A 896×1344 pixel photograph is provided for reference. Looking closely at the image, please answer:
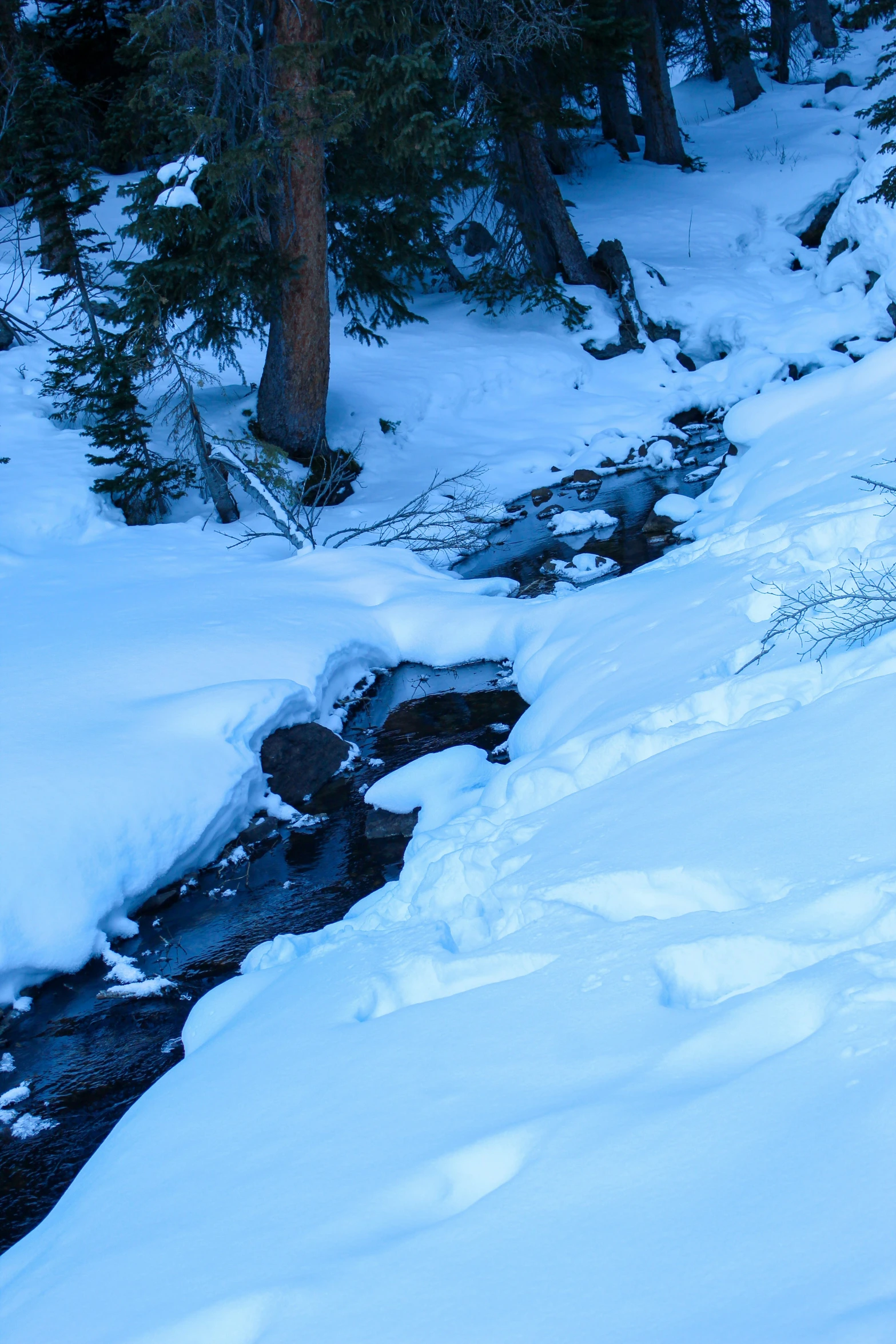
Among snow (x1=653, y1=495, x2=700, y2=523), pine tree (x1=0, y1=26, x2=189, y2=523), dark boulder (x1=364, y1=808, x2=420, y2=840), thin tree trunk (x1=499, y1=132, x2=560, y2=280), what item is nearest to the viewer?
dark boulder (x1=364, y1=808, x2=420, y2=840)

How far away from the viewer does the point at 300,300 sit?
468 inches

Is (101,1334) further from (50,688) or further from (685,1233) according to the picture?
(50,688)

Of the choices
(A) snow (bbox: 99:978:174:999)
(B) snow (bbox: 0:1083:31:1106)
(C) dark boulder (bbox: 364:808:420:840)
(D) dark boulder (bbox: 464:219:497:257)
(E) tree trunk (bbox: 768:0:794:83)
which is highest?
(E) tree trunk (bbox: 768:0:794:83)

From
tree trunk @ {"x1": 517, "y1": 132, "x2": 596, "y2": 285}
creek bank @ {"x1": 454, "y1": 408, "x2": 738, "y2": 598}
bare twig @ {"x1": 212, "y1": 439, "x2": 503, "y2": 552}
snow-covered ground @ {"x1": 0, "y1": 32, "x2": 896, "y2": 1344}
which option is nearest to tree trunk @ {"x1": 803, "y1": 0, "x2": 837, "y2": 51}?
tree trunk @ {"x1": 517, "y1": 132, "x2": 596, "y2": 285}

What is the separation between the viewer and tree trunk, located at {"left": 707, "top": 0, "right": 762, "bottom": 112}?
22.0 meters

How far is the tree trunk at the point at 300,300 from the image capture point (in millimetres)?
10555

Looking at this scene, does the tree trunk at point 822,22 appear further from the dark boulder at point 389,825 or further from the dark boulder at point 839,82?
the dark boulder at point 389,825

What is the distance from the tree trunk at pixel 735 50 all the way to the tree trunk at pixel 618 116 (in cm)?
248

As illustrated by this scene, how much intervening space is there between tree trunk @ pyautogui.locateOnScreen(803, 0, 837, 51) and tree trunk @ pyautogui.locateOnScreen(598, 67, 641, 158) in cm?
696

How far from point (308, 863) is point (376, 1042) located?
272 centimetres

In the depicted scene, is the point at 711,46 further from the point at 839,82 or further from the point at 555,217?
the point at 555,217

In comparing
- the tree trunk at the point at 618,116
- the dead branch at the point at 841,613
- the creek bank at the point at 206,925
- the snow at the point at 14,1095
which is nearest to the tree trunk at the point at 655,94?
the tree trunk at the point at 618,116

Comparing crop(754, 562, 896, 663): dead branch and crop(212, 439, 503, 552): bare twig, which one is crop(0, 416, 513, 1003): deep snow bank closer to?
crop(212, 439, 503, 552): bare twig

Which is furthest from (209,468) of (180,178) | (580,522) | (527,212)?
(527,212)
